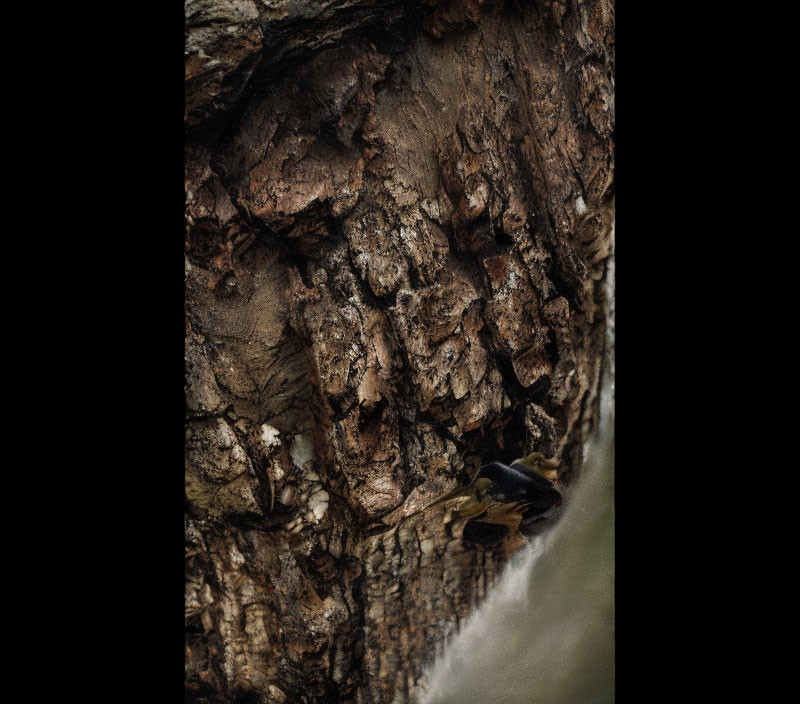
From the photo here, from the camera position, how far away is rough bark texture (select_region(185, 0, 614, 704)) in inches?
64.9

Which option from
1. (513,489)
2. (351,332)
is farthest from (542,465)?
(351,332)

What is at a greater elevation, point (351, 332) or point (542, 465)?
point (351, 332)

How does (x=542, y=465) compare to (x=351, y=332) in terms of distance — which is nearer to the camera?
(x=351, y=332)

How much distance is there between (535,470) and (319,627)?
2.18 feet

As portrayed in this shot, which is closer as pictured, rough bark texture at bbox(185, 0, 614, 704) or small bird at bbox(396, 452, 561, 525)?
rough bark texture at bbox(185, 0, 614, 704)

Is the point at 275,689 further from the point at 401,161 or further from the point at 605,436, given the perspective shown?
the point at 401,161

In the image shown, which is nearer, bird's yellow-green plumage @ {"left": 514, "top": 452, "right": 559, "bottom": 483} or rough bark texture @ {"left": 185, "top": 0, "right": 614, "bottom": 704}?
rough bark texture @ {"left": 185, "top": 0, "right": 614, "bottom": 704}

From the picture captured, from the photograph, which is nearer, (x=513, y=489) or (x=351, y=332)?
(x=351, y=332)

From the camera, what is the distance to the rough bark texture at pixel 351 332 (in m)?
1.65

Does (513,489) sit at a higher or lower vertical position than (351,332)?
lower

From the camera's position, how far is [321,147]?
167 cm

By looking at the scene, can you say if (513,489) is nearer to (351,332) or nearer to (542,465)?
(542,465)

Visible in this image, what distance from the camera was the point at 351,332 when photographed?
1.67 metres

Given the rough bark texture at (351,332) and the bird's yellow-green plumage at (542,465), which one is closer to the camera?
the rough bark texture at (351,332)
